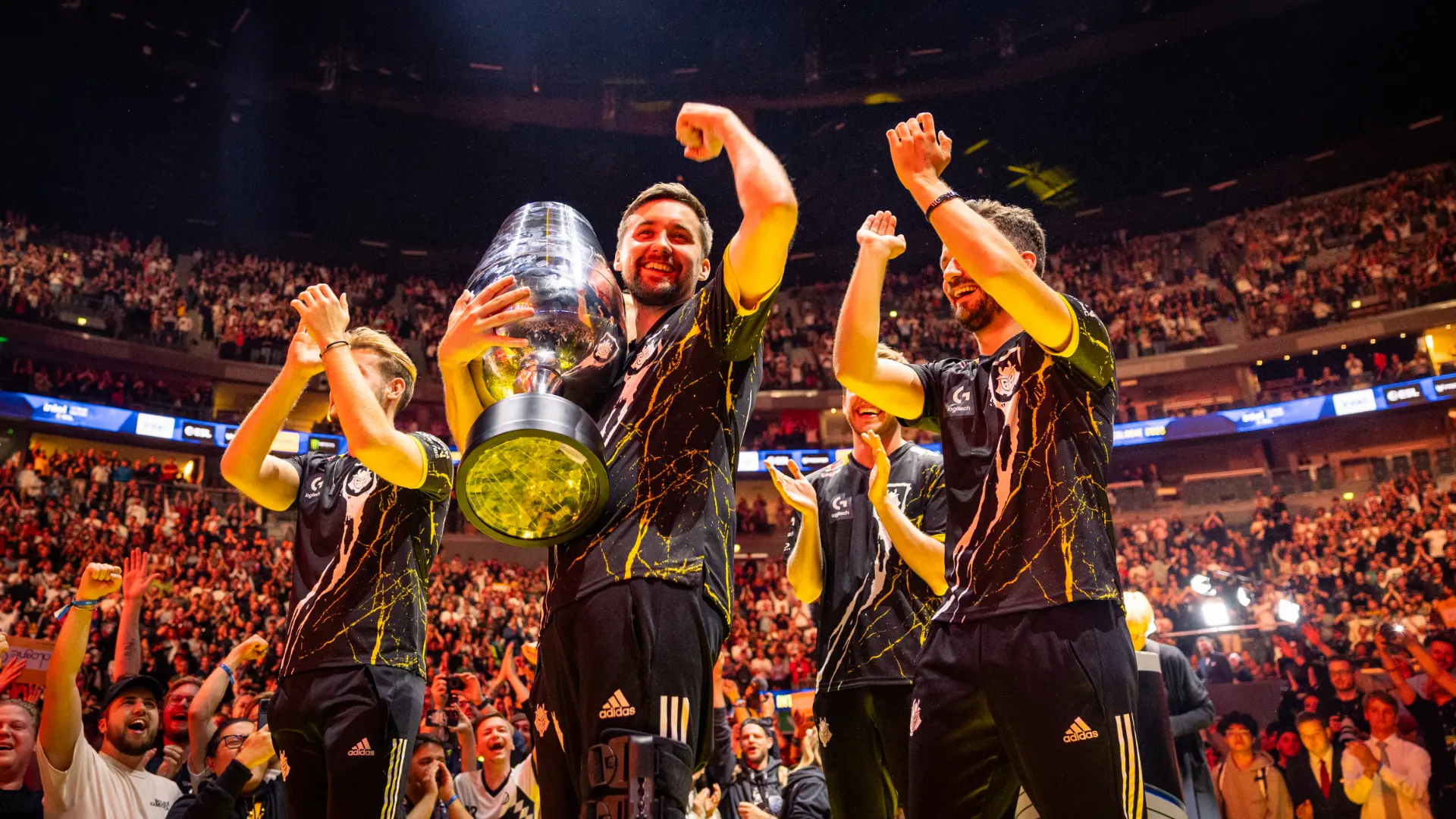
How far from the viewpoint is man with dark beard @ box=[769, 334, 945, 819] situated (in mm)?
3012

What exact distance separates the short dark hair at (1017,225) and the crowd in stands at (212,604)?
361 centimetres

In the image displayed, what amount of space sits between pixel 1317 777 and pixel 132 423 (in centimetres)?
2447

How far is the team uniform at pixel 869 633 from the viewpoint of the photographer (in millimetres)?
3070

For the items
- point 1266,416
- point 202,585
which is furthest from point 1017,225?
point 1266,416

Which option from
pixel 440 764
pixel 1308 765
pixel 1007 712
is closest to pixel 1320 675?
pixel 1308 765

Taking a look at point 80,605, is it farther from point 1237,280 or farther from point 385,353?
point 1237,280

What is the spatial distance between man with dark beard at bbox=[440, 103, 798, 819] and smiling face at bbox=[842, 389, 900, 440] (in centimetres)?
138

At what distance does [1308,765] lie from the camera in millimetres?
6887

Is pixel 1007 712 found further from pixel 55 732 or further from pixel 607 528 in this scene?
pixel 55 732

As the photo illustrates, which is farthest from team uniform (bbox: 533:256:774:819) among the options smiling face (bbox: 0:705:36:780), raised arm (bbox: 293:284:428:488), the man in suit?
the man in suit

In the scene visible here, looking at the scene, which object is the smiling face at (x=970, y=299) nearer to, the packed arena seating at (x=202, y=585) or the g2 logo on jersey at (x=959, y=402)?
the g2 logo on jersey at (x=959, y=402)

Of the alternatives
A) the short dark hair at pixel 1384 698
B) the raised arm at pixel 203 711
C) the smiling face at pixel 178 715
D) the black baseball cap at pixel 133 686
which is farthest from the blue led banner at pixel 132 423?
the short dark hair at pixel 1384 698

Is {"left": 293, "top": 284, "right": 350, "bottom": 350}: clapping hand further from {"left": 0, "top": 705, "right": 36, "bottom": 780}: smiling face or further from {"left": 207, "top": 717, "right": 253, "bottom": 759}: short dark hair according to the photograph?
{"left": 207, "top": 717, "right": 253, "bottom": 759}: short dark hair

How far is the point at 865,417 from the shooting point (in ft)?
11.4
